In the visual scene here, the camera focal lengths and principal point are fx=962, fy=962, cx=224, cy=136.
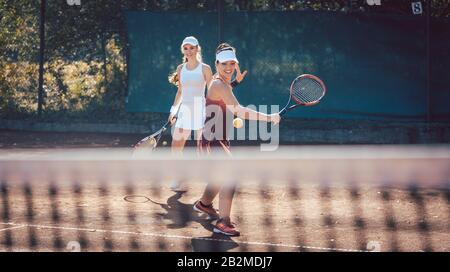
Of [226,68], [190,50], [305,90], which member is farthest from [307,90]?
[190,50]

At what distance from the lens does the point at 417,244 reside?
723cm

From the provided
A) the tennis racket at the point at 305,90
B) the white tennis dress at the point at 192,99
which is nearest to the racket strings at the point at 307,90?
the tennis racket at the point at 305,90

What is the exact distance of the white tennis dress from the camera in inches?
389

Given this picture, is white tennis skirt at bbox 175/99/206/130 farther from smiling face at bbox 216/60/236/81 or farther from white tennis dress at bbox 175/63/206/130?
smiling face at bbox 216/60/236/81

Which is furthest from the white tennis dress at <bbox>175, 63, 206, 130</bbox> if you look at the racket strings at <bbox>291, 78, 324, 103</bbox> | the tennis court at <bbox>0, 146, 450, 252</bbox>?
the racket strings at <bbox>291, 78, 324, 103</bbox>

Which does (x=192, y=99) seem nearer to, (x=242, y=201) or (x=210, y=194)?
(x=242, y=201)

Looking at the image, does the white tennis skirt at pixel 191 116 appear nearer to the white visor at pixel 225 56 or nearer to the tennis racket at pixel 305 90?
the tennis racket at pixel 305 90

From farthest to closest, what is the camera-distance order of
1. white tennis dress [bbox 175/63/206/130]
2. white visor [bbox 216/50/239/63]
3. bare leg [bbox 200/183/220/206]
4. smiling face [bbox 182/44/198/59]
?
white tennis dress [bbox 175/63/206/130], smiling face [bbox 182/44/198/59], bare leg [bbox 200/183/220/206], white visor [bbox 216/50/239/63]

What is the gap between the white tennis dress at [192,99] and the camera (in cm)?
988

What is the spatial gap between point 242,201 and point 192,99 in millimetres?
1319

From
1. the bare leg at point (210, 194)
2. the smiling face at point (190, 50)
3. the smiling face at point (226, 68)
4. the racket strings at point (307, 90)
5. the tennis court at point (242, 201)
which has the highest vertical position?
the smiling face at point (190, 50)

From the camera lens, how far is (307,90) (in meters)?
8.71

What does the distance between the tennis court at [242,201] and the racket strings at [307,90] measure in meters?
0.91

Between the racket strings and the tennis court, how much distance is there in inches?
36.0
